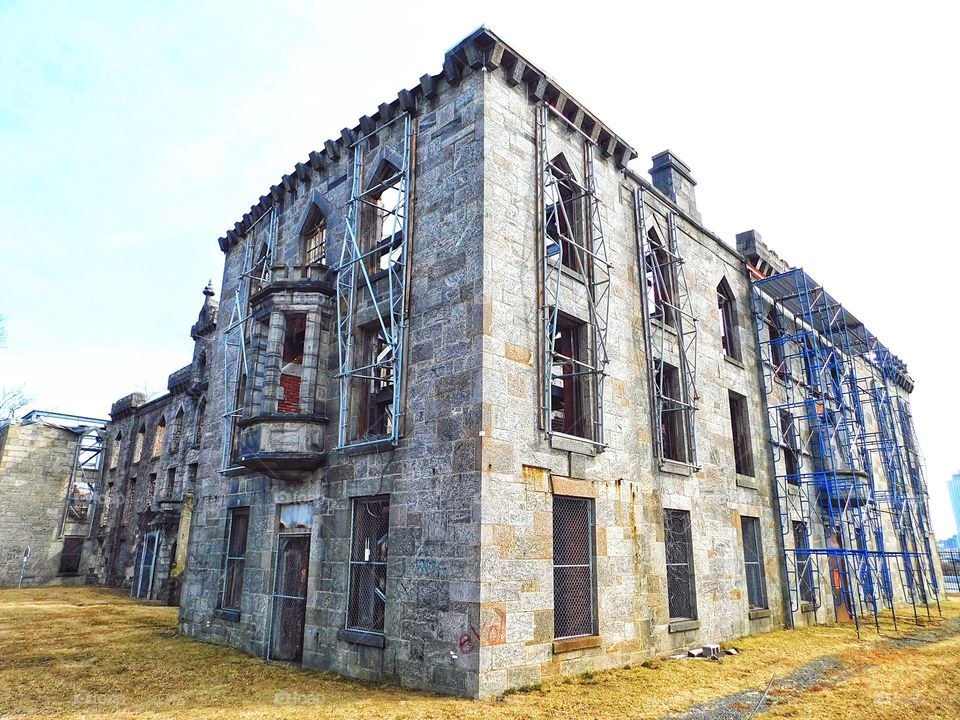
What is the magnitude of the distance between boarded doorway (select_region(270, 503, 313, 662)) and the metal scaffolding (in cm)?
273

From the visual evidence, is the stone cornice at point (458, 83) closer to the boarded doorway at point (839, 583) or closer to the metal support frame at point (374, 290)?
the metal support frame at point (374, 290)

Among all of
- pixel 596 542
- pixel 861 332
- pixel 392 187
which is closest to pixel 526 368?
pixel 596 542

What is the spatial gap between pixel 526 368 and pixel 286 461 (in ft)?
15.8

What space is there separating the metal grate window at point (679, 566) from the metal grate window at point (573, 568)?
2749 mm

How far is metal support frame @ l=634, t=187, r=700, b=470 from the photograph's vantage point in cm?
1349

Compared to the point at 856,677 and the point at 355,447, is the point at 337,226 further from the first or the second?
the point at 856,677

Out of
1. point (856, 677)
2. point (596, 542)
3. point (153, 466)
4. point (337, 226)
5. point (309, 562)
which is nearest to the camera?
point (856, 677)

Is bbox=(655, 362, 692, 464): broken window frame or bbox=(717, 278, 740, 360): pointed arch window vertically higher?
bbox=(717, 278, 740, 360): pointed arch window

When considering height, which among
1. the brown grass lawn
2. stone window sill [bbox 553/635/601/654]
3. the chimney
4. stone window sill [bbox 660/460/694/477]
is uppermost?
the chimney

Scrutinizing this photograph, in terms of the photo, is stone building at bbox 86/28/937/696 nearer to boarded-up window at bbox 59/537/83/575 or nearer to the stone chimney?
the stone chimney

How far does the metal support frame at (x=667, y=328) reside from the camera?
13.5 metres

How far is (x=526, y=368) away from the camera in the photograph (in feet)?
33.9

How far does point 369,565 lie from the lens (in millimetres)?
10477

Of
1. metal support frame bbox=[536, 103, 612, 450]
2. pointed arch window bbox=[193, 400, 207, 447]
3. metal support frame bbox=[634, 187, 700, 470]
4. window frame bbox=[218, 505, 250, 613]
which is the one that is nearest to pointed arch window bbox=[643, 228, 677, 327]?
metal support frame bbox=[634, 187, 700, 470]
